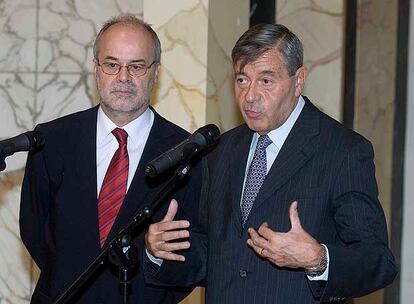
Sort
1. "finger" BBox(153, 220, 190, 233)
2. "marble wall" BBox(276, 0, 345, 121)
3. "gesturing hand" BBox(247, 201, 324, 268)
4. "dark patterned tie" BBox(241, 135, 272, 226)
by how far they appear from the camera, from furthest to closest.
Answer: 1. "marble wall" BBox(276, 0, 345, 121)
2. "dark patterned tie" BBox(241, 135, 272, 226)
3. "finger" BBox(153, 220, 190, 233)
4. "gesturing hand" BBox(247, 201, 324, 268)

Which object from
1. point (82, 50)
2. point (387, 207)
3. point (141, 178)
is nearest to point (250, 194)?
point (141, 178)

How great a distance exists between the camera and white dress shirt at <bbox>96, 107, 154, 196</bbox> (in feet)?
10.9

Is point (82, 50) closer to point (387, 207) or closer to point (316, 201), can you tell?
point (387, 207)

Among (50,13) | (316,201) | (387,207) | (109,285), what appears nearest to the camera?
(316,201)

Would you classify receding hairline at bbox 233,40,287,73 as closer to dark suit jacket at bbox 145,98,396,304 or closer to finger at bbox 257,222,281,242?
dark suit jacket at bbox 145,98,396,304

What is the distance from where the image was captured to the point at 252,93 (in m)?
2.87

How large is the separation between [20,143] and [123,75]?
0.51m

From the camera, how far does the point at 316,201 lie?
2766 mm

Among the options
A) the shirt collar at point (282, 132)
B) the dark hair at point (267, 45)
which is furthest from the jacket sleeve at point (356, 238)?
the dark hair at point (267, 45)

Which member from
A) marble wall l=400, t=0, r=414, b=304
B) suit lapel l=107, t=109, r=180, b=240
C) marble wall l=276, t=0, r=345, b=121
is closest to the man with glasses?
suit lapel l=107, t=109, r=180, b=240

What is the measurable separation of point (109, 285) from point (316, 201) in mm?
842

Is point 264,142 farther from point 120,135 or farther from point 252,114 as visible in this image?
point 120,135

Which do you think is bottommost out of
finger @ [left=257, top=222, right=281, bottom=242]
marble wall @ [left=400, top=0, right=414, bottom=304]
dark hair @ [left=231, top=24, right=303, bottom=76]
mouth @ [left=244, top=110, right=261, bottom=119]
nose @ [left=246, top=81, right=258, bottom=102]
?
marble wall @ [left=400, top=0, right=414, bottom=304]

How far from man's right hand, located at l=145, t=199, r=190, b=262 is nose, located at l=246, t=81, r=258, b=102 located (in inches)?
16.6
